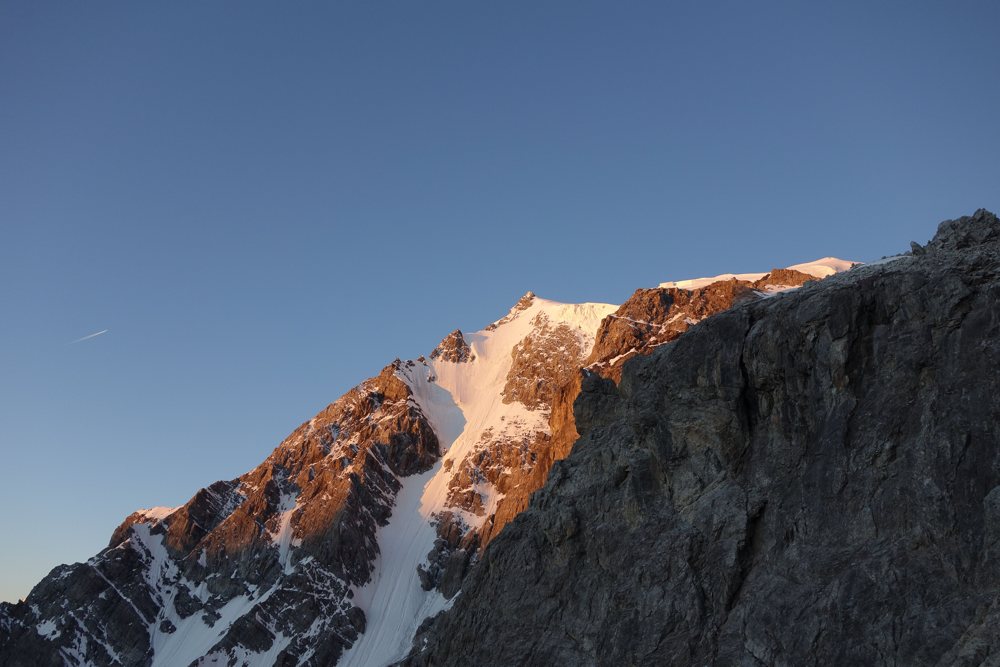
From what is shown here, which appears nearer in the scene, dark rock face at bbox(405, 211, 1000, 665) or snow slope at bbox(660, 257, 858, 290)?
dark rock face at bbox(405, 211, 1000, 665)

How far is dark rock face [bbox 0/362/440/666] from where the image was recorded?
6412 inches

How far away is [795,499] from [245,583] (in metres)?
141

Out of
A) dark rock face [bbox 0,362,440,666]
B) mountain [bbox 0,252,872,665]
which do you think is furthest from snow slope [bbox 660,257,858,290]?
dark rock face [bbox 0,362,440,666]

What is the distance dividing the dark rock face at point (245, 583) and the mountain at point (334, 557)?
282 mm

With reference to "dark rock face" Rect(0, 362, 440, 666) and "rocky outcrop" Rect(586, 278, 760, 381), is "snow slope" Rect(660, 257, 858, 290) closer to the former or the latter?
"rocky outcrop" Rect(586, 278, 760, 381)

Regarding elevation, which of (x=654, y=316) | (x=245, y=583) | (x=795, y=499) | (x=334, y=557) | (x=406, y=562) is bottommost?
(x=406, y=562)

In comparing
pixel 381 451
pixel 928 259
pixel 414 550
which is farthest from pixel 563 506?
pixel 381 451

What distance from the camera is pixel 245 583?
17862cm

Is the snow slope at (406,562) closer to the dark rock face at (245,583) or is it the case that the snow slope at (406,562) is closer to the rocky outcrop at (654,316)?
the dark rock face at (245,583)

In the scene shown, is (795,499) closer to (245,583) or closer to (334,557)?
(334,557)

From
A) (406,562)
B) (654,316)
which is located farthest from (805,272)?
(406,562)

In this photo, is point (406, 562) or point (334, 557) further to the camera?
point (406, 562)

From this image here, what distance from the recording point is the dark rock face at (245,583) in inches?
6412

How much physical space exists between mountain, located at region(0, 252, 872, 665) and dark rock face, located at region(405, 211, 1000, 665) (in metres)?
74.6
